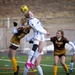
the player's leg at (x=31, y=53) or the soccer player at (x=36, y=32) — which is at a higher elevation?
the soccer player at (x=36, y=32)

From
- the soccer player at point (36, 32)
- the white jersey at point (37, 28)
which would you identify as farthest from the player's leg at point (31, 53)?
the white jersey at point (37, 28)

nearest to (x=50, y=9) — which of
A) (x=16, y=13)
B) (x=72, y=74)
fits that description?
(x=16, y=13)

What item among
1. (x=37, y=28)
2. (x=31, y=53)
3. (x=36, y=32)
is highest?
(x=37, y=28)

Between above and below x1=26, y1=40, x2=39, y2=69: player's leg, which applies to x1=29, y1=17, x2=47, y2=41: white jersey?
above

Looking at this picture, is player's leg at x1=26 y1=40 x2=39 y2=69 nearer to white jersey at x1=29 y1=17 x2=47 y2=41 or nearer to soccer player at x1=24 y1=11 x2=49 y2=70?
soccer player at x1=24 y1=11 x2=49 y2=70

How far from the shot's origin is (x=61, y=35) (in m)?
12.7

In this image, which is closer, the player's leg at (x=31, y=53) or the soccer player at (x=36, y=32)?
the player's leg at (x=31, y=53)

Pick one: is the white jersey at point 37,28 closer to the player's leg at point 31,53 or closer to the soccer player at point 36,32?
the soccer player at point 36,32

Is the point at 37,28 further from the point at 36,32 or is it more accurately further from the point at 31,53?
the point at 31,53

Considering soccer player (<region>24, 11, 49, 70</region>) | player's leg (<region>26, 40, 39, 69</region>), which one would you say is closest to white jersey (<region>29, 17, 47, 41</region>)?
soccer player (<region>24, 11, 49, 70</region>)

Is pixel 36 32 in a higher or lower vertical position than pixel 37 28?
lower

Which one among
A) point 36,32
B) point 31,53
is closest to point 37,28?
point 36,32

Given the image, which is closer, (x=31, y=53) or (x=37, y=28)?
(x=31, y=53)

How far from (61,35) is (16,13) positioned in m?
24.2
